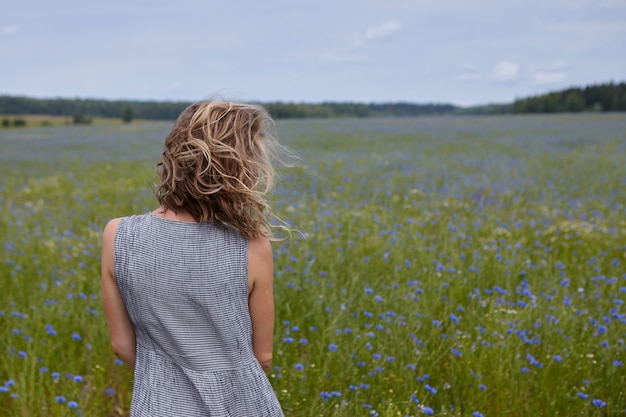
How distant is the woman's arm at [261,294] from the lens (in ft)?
6.21

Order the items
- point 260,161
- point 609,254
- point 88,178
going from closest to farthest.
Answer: point 260,161, point 609,254, point 88,178

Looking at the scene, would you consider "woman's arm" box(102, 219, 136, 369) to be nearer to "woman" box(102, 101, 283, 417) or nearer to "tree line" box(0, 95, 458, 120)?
"woman" box(102, 101, 283, 417)

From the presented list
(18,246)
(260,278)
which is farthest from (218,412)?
(18,246)

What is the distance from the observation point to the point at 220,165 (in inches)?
70.1

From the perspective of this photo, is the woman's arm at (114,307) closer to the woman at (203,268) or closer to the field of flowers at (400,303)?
the woman at (203,268)

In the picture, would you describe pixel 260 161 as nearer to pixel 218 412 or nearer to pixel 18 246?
pixel 218 412

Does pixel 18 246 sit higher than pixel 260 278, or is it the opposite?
pixel 260 278

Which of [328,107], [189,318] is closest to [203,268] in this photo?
[189,318]

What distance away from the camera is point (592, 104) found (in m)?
53.1

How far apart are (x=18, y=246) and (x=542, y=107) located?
176 ft

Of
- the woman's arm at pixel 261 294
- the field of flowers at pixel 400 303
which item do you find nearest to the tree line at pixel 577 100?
the field of flowers at pixel 400 303

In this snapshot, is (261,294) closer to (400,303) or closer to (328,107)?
(400,303)

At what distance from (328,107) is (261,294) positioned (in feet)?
148

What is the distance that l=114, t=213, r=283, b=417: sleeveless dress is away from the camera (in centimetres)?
185
